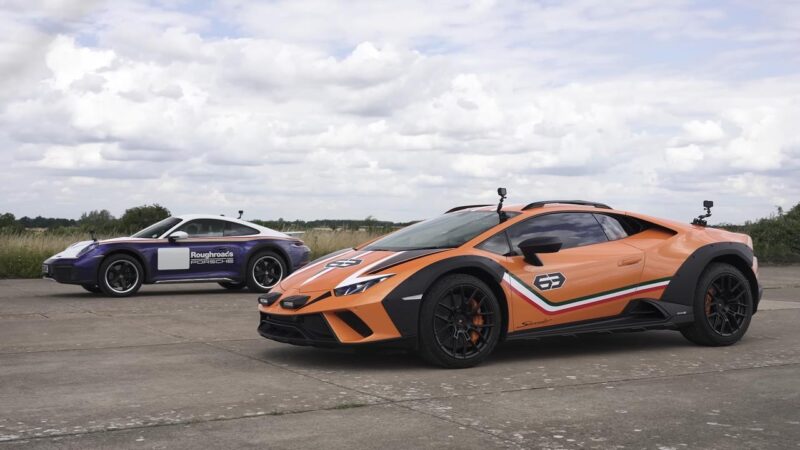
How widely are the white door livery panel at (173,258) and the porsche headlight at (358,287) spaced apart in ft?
27.6

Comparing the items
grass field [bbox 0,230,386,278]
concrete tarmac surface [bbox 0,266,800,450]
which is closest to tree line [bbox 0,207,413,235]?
grass field [bbox 0,230,386,278]

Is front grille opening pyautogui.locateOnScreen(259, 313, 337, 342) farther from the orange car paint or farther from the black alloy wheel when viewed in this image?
the black alloy wheel

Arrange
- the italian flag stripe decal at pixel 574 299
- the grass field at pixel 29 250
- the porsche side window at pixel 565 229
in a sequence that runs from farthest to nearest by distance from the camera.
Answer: the grass field at pixel 29 250 < the porsche side window at pixel 565 229 < the italian flag stripe decal at pixel 574 299

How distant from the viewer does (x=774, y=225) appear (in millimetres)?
26406

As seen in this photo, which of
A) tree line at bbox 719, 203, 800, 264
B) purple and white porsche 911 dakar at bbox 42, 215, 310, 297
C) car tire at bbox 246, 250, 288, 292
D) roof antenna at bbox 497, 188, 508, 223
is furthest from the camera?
tree line at bbox 719, 203, 800, 264

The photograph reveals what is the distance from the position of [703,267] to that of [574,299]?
1.43 metres

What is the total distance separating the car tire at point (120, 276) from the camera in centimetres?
1445

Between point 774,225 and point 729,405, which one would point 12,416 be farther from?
point 774,225

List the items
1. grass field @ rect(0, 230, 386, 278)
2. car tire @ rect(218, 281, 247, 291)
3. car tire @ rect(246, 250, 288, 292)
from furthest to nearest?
grass field @ rect(0, 230, 386, 278) < car tire @ rect(218, 281, 247, 291) < car tire @ rect(246, 250, 288, 292)

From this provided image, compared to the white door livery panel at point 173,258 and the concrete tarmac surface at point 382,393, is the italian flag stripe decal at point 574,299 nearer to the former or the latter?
the concrete tarmac surface at point 382,393

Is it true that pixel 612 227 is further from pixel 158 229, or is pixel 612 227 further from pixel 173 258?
pixel 158 229

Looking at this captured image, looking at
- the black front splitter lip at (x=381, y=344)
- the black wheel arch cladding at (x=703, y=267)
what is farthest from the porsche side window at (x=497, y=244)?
the black wheel arch cladding at (x=703, y=267)

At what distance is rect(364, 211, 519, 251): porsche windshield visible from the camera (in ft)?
25.3

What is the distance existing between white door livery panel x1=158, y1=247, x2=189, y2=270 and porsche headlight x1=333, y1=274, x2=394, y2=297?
8405mm
